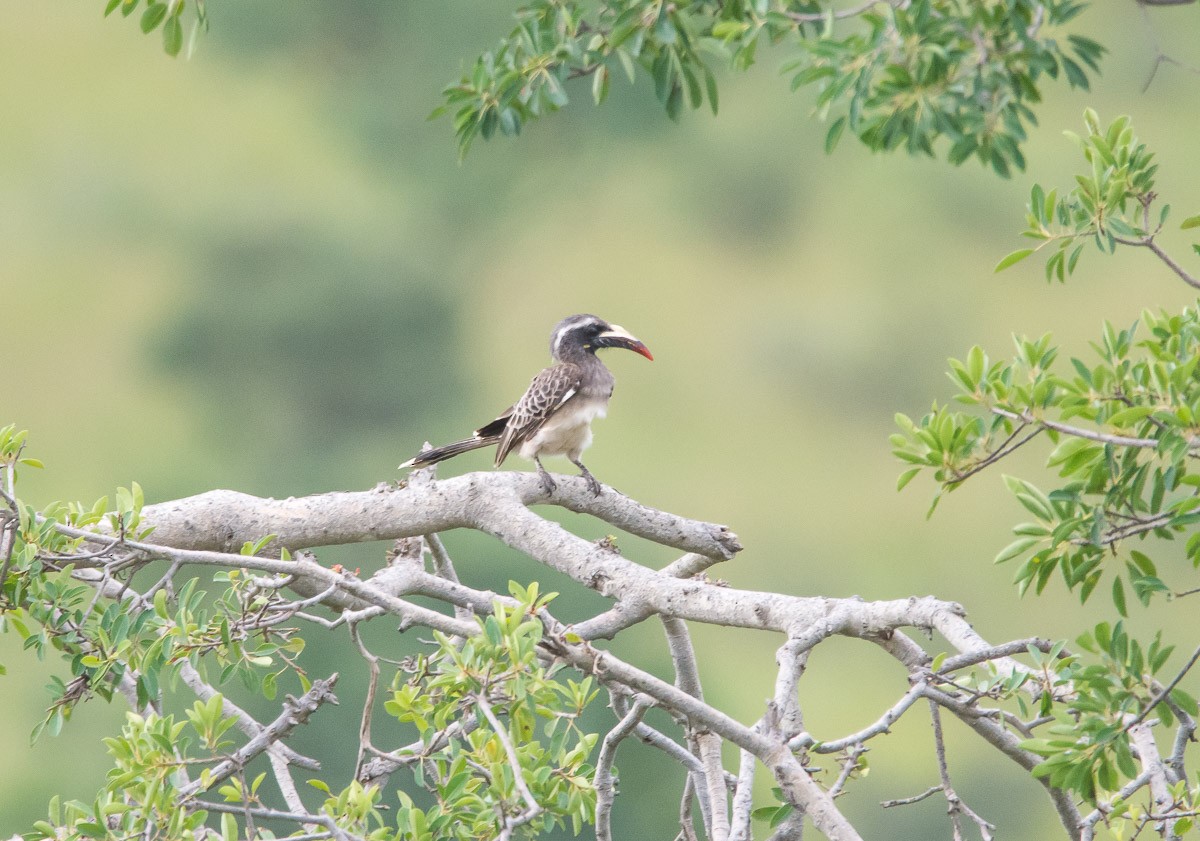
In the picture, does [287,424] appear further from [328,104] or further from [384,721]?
[384,721]

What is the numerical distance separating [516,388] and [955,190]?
6410mm

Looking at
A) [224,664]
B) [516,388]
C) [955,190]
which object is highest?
[955,190]

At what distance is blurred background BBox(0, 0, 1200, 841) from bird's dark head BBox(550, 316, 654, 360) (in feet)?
25.7

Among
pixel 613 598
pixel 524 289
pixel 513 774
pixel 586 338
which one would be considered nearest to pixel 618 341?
→ pixel 586 338

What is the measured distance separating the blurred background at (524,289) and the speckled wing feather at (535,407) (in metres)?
8.14

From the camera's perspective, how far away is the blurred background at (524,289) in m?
14.3

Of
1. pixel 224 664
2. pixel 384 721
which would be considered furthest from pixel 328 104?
pixel 224 664

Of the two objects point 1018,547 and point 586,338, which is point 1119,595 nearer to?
point 1018,547

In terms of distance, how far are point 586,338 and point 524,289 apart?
1442 cm

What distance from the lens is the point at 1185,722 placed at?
1.64 meters

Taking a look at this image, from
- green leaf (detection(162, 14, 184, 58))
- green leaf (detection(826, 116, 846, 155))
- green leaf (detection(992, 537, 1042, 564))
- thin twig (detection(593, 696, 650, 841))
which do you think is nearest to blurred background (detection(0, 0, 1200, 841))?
green leaf (detection(826, 116, 846, 155))

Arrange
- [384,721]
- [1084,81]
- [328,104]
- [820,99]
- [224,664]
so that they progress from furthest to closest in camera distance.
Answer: [328,104], [384,721], [1084,81], [820,99], [224,664]

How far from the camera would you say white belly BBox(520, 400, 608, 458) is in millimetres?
3375

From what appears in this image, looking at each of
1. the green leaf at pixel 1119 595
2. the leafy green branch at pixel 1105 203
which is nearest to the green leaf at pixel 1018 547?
the green leaf at pixel 1119 595
